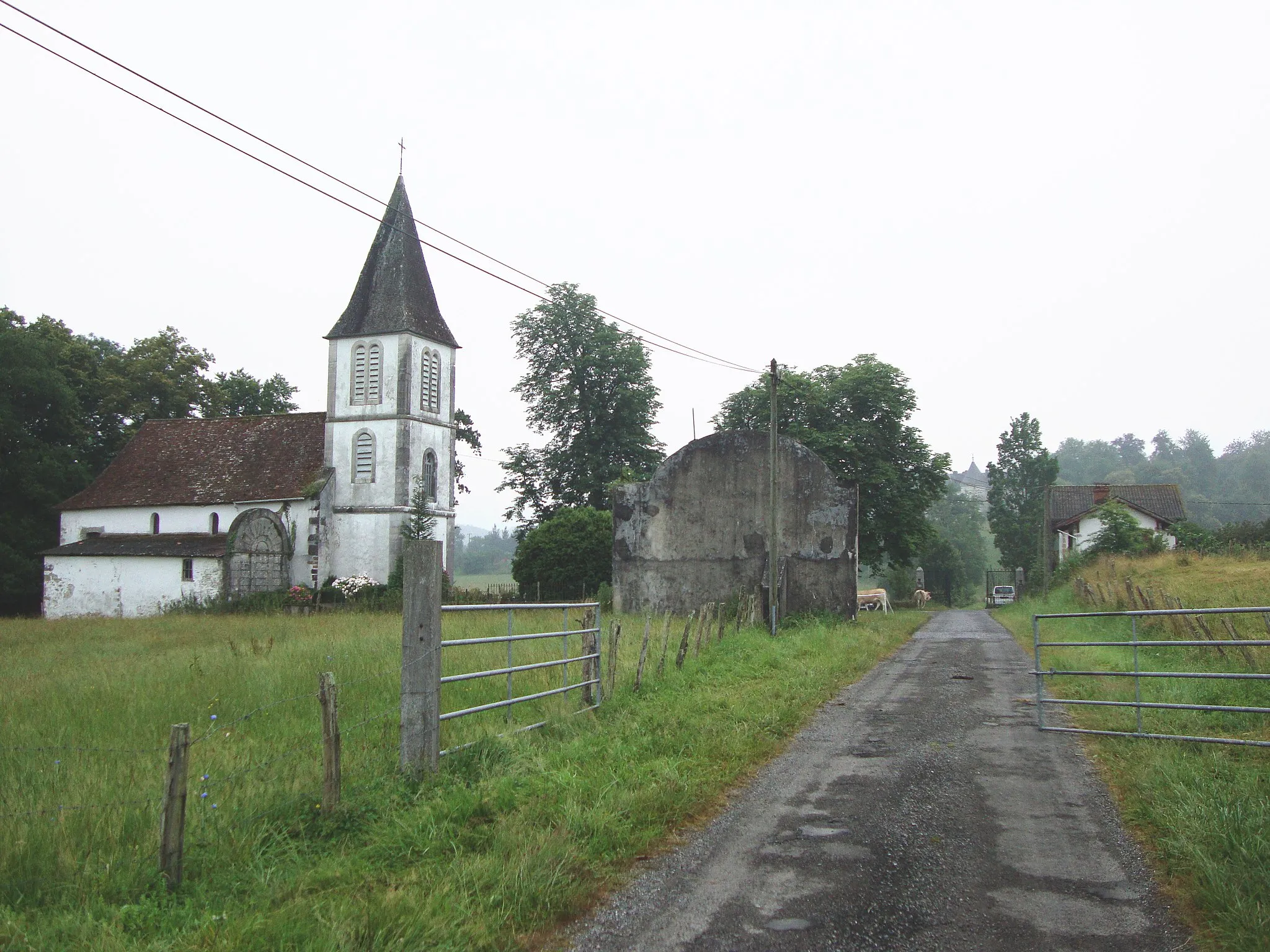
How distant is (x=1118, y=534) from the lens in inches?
1570

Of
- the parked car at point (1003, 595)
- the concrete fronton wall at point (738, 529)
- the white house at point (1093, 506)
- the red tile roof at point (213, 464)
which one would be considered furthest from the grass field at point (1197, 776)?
the parked car at point (1003, 595)

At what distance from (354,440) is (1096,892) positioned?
3909cm

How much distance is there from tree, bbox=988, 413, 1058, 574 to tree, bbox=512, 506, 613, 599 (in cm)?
3936

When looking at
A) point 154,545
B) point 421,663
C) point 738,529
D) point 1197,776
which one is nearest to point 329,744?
point 421,663

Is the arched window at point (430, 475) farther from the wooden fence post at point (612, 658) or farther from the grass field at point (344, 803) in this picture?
the wooden fence post at point (612, 658)

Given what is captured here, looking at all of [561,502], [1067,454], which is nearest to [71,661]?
[561,502]

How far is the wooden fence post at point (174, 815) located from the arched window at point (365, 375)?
123 feet

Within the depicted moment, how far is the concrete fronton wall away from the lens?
2675 cm

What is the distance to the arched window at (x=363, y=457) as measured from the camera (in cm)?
4128

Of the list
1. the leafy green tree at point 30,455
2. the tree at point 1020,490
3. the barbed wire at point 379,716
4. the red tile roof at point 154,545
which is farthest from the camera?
the tree at point 1020,490

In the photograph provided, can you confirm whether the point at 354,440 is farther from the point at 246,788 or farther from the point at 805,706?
the point at 246,788

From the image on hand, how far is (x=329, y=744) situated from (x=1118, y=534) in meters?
39.7

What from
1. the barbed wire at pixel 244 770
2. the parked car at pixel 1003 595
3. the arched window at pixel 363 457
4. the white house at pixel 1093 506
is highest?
the arched window at pixel 363 457

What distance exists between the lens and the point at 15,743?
8.82 metres
